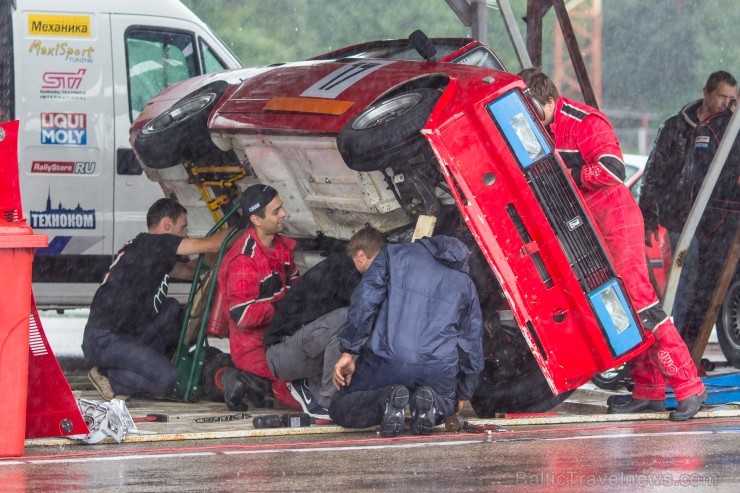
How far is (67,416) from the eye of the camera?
618 centimetres

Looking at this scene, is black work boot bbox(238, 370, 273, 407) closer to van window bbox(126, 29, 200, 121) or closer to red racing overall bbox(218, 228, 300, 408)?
red racing overall bbox(218, 228, 300, 408)

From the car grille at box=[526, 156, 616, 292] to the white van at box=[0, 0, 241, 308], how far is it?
3640mm

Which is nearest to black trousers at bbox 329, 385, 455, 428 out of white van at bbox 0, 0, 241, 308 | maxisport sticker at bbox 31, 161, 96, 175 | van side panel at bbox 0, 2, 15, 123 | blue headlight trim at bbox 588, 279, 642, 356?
blue headlight trim at bbox 588, 279, 642, 356

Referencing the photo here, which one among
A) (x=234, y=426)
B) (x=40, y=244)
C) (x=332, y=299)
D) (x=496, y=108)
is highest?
(x=496, y=108)

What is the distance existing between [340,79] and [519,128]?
1.08 metres

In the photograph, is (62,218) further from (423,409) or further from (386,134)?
(423,409)

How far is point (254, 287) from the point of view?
750 cm

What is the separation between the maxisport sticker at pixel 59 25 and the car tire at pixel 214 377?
2698 millimetres

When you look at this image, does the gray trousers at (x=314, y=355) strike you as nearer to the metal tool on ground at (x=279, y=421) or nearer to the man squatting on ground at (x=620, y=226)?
the metal tool on ground at (x=279, y=421)

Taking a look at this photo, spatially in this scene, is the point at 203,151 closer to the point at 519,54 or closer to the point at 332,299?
the point at 332,299

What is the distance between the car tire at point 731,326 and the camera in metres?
9.36

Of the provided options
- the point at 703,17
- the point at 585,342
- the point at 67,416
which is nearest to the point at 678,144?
the point at 585,342

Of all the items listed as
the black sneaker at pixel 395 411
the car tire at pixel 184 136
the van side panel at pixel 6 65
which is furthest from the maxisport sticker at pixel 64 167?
the black sneaker at pixel 395 411

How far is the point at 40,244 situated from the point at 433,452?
6.12 ft
